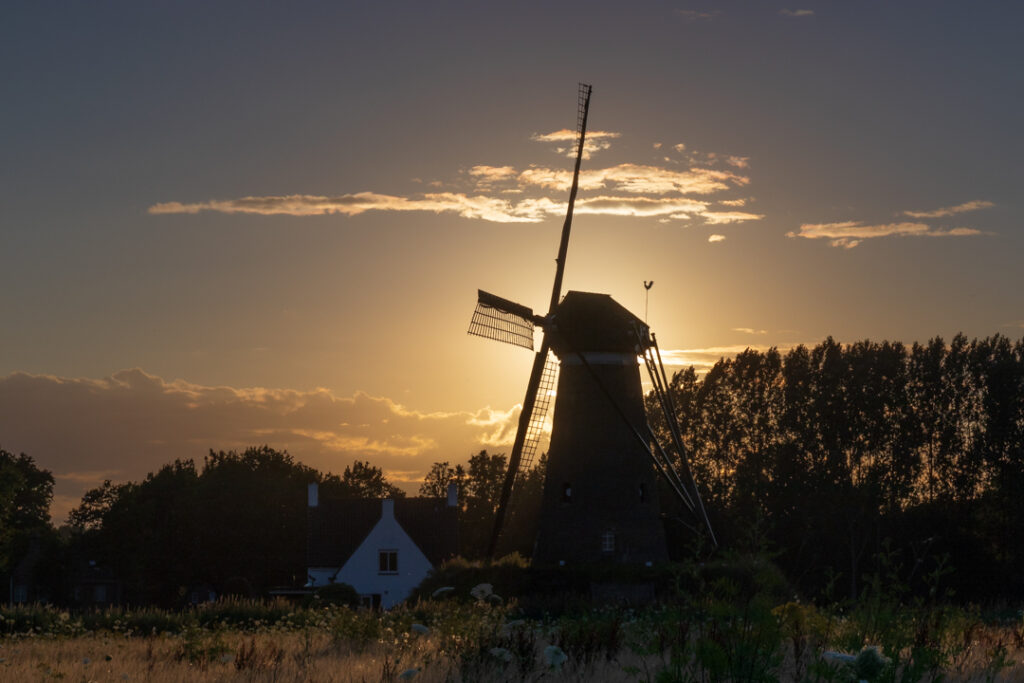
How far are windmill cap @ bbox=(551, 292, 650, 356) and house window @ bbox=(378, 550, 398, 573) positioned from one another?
22.1 meters

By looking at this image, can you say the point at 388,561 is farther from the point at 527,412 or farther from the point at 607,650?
the point at 607,650

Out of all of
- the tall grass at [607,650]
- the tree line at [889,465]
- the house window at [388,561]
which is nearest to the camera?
the tall grass at [607,650]

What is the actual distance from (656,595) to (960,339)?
31523 millimetres

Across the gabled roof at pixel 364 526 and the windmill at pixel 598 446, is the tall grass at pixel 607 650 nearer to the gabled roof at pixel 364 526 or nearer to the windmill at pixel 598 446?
the windmill at pixel 598 446

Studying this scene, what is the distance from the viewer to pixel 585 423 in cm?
4028

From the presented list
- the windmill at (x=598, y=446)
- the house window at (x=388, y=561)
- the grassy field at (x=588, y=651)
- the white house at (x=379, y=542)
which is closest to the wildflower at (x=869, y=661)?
the grassy field at (x=588, y=651)

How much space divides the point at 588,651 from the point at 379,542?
4652cm

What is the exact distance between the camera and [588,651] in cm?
1405

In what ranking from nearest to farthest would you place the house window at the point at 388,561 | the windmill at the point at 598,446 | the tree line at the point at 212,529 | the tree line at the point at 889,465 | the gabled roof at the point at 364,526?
the windmill at the point at 598,446 → the tree line at the point at 889,465 → the house window at the point at 388,561 → the gabled roof at the point at 364,526 → the tree line at the point at 212,529

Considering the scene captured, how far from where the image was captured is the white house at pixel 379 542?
5928 centimetres

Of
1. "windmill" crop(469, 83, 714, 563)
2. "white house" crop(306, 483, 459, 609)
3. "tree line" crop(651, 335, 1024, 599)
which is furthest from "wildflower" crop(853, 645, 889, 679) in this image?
"white house" crop(306, 483, 459, 609)

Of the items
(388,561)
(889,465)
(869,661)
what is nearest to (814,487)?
(889,465)

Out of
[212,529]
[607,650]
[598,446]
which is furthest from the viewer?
[212,529]

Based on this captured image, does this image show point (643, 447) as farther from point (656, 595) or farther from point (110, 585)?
point (110, 585)
